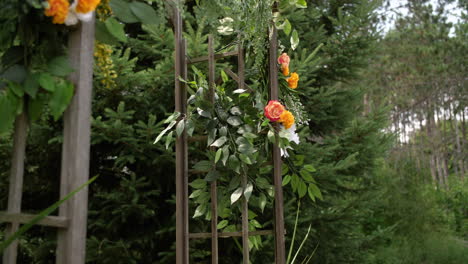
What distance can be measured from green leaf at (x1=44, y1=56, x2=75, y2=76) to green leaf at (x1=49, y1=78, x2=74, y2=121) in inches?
0.8

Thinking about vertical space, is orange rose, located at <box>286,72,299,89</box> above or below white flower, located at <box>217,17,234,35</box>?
below

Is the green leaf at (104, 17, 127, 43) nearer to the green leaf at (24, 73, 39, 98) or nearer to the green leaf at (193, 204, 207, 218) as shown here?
the green leaf at (24, 73, 39, 98)

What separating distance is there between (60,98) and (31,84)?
58 mm

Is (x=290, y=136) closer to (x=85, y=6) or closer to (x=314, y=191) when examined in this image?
(x=314, y=191)

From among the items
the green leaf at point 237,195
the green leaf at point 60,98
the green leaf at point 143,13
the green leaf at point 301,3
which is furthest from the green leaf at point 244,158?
the green leaf at point 60,98

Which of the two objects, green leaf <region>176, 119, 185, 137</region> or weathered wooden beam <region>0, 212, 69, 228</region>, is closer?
weathered wooden beam <region>0, 212, 69, 228</region>

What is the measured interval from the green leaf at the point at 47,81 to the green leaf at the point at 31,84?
0.5 inches

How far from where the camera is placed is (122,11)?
906 millimetres

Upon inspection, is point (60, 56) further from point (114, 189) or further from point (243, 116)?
point (114, 189)

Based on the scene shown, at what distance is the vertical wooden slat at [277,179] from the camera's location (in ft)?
5.20

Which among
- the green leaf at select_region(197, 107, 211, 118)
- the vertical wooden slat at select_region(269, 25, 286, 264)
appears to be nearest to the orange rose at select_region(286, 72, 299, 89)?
the vertical wooden slat at select_region(269, 25, 286, 264)

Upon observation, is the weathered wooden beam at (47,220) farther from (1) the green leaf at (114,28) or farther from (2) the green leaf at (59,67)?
(1) the green leaf at (114,28)

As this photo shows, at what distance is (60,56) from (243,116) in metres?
0.94

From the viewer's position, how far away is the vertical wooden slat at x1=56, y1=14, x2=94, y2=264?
0.82m
